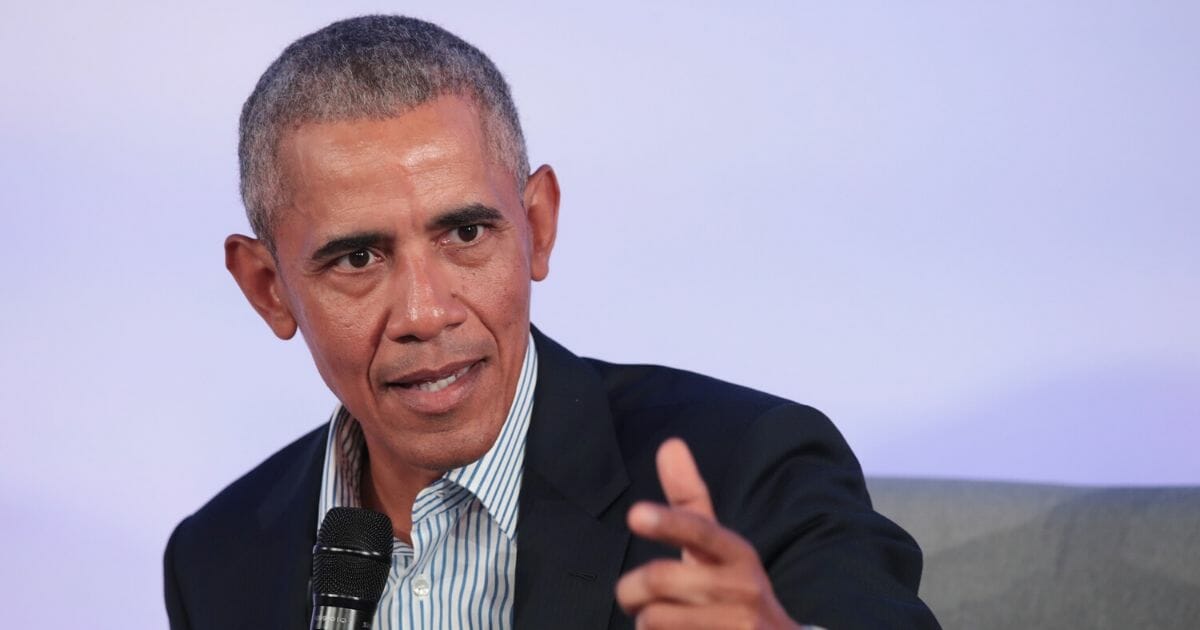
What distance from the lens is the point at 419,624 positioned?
91.0 inches

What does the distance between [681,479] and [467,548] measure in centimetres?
88

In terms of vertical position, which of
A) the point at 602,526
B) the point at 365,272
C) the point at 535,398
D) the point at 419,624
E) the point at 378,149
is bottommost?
the point at 419,624

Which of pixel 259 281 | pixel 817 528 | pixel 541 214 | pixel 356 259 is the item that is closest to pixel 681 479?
pixel 817 528

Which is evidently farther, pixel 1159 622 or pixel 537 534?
pixel 1159 622

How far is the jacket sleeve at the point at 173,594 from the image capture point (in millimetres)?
2646

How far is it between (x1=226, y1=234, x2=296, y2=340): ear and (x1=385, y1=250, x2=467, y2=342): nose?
31 centimetres

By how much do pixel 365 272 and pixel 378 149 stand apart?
165mm

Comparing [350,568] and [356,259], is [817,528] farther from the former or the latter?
[356,259]

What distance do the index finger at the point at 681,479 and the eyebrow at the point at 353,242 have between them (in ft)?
2.50

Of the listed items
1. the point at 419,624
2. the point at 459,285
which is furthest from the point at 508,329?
the point at 419,624

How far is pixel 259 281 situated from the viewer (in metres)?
2.47

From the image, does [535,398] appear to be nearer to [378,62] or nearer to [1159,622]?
[378,62]

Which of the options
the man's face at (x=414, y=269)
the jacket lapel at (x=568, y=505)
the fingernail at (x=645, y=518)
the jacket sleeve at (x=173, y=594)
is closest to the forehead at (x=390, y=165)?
the man's face at (x=414, y=269)

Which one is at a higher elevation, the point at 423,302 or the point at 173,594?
the point at 423,302
